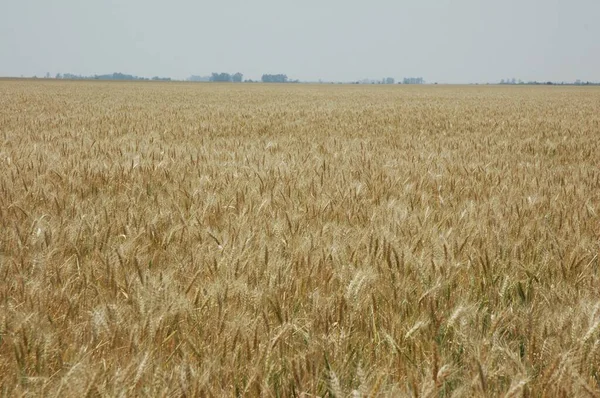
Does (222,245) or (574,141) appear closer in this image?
(222,245)

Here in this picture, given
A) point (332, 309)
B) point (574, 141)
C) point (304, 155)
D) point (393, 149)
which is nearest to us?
point (332, 309)

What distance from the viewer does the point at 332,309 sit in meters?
1.49

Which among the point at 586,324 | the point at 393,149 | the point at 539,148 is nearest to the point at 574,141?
the point at 539,148

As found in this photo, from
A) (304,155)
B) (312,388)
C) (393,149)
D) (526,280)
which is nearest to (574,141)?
(393,149)

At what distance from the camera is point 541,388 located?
108 cm

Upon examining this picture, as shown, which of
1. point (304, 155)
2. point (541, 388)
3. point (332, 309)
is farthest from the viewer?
point (304, 155)

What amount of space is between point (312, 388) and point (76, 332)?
654 mm

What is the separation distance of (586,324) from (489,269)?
539 mm

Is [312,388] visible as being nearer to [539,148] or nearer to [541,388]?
[541,388]

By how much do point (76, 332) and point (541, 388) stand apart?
1.13m

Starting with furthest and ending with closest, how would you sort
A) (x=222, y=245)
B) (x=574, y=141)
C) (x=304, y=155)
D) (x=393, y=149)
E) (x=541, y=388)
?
(x=574, y=141)
(x=393, y=149)
(x=304, y=155)
(x=222, y=245)
(x=541, y=388)

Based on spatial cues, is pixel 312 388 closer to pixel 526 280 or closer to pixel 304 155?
pixel 526 280

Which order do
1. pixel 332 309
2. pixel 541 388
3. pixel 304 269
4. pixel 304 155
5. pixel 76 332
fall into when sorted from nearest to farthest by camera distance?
pixel 541 388, pixel 76 332, pixel 332 309, pixel 304 269, pixel 304 155

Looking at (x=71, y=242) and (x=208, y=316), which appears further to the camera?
(x=71, y=242)
